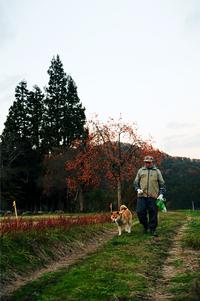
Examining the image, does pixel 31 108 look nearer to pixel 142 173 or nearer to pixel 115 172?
pixel 115 172

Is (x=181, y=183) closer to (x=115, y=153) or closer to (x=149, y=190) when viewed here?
(x=115, y=153)

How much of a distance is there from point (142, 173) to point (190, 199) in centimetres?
6768

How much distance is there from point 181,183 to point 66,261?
76723 millimetres

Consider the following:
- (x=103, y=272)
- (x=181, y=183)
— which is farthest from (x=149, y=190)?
(x=181, y=183)

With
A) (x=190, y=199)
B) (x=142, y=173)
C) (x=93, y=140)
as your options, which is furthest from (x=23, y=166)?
(x=142, y=173)

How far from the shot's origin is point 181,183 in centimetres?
8519

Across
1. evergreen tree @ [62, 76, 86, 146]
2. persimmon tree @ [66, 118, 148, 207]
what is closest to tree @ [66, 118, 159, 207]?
persimmon tree @ [66, 118, 148, 207]

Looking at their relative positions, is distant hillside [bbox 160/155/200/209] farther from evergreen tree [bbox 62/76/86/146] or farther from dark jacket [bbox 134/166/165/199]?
dark jacket [bbox 134/166/165/199]

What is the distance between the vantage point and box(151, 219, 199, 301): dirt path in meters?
6.25

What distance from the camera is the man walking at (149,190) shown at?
1370cm

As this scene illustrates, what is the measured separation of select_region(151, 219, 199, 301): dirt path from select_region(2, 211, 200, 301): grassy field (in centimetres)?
7

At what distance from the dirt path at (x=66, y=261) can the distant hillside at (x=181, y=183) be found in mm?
52964

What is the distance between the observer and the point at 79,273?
25.3 feet

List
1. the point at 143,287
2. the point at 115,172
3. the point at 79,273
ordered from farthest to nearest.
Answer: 1. the point at 115,172
2. the point at 79,273
3. the point at 143,287
